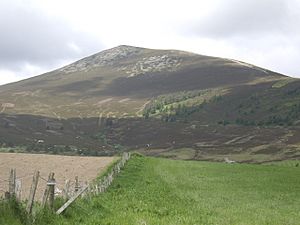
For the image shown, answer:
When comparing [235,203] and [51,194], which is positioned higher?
[51,194]

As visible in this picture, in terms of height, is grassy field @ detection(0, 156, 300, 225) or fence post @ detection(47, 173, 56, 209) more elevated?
fence post @ detection(47, 173, 56, 209)

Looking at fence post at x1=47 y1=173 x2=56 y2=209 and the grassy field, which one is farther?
the grassy field

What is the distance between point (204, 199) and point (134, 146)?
165308 mm

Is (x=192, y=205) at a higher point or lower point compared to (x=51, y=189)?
lower

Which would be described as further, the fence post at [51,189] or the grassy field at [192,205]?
the grassy field at [192,205]

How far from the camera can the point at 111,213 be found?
23.5 meters

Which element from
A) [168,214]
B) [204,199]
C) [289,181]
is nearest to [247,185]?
[289,181]

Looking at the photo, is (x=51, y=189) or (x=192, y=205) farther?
(x=192, y=205)

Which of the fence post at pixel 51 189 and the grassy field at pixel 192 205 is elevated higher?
the fence post at pixel 51 189

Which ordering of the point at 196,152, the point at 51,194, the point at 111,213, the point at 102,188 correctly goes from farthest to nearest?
1. the point at 196,152
2. the point at 102,188
3. the point at 111,213
4. the point at 51,194

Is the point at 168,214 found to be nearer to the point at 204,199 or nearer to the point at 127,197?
the point at 127,197

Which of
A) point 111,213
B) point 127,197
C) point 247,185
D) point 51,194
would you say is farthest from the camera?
point 247,185

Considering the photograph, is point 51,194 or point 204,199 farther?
point 204,199

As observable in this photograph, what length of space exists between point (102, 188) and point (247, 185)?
60.3 feet
